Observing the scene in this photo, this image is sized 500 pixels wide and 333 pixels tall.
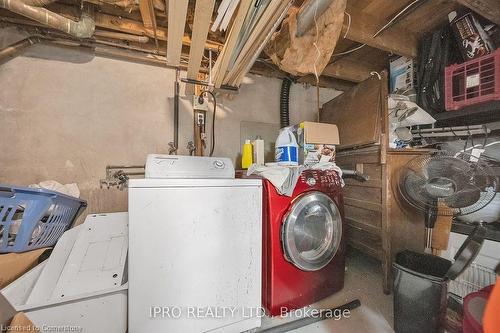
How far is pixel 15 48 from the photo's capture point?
1.58 meters

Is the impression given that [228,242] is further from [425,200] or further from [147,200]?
[425,200]

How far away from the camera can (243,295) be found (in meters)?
1.26

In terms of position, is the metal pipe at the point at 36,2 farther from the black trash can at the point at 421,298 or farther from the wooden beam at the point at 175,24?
the black trash can at the point at 421,298

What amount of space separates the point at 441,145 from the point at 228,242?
82.1 inches

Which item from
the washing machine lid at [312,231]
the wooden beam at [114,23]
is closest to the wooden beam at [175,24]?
the wooden beam at [114,23]

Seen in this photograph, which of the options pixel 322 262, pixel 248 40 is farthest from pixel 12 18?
pixel 322 262

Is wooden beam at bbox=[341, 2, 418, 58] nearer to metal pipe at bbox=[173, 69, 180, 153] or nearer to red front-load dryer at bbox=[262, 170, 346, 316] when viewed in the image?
red front-load dryer at bbox=[262, 170, 346, 316]

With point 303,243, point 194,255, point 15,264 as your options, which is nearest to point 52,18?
point 15,264

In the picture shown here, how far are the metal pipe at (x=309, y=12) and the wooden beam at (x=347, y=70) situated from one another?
105 cm

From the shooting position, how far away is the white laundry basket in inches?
37.6

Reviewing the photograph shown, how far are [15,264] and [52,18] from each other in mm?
1491

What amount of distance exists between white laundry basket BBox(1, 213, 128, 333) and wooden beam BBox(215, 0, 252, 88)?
1.39 metres

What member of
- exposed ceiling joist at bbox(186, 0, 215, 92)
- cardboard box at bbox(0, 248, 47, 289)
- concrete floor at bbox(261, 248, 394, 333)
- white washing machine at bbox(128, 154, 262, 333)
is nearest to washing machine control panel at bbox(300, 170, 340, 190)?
white washing machine at bbox(128, 154, 262, 333)

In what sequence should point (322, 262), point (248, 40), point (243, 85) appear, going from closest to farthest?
1. point (248, 40)
2. point (322, 262)
3. point (243, 85)
